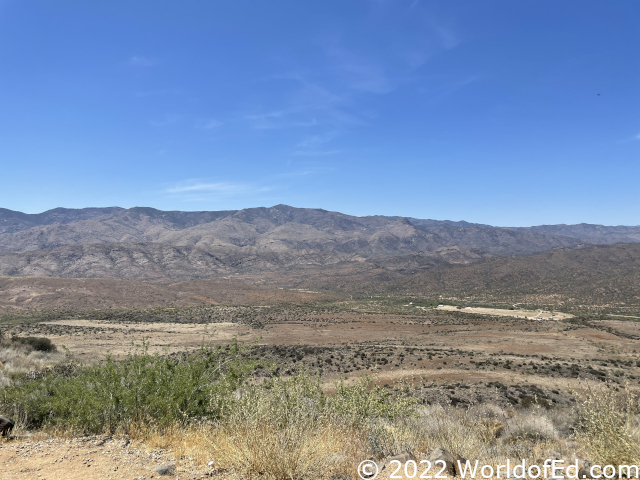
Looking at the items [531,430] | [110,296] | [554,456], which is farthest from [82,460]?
[110,296]

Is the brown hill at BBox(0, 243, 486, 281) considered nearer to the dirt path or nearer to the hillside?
the hillside

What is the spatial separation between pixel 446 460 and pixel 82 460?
17.4 feet

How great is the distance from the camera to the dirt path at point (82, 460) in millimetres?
4945

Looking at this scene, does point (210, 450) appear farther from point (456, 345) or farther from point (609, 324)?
point (609, 324)

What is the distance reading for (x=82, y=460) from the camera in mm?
5426

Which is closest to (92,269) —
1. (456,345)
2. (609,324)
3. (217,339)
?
(217,339)

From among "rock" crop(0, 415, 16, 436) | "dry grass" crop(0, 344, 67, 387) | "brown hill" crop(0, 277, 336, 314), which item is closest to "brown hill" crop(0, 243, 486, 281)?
"brown hill" crop(0, 277, 336, 314)

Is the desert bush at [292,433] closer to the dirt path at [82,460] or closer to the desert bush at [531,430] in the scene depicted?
the dirt path at [82,460]

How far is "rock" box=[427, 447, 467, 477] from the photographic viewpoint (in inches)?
195

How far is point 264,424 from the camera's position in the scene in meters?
5.52

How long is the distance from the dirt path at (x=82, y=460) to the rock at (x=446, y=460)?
10.3 ft

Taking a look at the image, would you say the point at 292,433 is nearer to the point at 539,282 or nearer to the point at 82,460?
the point at 82,460

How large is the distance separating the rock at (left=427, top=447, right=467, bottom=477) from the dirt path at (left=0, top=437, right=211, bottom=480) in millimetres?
3133

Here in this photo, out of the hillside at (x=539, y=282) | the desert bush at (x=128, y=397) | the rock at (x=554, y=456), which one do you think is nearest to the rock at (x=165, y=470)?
the desert bush at (x=128, y=397)
